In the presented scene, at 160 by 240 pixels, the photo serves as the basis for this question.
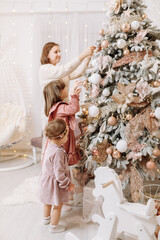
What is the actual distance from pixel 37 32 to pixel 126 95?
2.75 meters

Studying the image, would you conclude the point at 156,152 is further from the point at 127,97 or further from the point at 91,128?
the point at 91,128

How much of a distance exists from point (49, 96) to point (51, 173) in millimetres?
733

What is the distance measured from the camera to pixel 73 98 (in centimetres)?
221

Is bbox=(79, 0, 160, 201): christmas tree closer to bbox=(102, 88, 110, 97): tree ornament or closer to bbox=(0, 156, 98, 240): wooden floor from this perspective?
bbox=(102, 88, 110, 97): tree ornament

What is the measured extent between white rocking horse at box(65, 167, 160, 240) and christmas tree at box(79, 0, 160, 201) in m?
0.32

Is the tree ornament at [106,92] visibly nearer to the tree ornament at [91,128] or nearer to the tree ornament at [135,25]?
the tree ornament at [91,128]

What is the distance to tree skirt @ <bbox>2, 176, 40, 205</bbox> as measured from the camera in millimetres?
2528

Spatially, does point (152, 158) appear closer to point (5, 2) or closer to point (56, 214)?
point (56, 214)

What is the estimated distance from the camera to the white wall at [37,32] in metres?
4.06

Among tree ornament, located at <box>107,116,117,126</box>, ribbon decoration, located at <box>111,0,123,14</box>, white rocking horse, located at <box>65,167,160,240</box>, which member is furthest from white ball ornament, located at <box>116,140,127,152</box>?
ribbon decoration, located at <box>111,0,123,14</box>

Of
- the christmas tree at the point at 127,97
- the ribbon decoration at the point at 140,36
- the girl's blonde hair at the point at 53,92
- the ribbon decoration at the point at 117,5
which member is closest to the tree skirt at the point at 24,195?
the christmas tree at the point at 127,97

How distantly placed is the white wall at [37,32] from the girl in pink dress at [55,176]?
240cm

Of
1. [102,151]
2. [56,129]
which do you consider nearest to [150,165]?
[102,151]

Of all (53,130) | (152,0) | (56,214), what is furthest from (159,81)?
(152,0)
